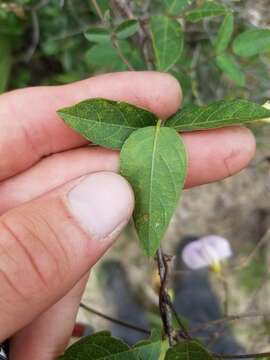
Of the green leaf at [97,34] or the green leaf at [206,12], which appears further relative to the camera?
the green leaf at [97,34]

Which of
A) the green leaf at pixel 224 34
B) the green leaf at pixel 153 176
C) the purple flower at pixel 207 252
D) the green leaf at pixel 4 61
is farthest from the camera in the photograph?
the green leaf at pixel 4 61

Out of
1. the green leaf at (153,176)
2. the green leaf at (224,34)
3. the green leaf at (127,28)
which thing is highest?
the green leaf at (127,28)

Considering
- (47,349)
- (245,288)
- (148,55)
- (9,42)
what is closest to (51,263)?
→ (47,349)

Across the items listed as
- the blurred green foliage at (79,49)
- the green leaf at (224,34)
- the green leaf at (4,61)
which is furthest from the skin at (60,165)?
the green leaf at (4,61)

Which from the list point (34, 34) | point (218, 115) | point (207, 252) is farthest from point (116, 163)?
point (34, 34)

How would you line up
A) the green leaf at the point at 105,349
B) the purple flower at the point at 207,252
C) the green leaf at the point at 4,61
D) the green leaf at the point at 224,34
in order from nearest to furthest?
1. the green leaf at the point at 105,349
2. the green leaf at the point at 224,34
3. the purple flower at the point at 207,252
4. the green leaf at the point at 4,61

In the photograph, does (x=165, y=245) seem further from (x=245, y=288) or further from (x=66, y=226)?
(x=66, y=226)

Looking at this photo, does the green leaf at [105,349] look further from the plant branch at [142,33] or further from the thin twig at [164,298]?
the plant branch at [142,33]
